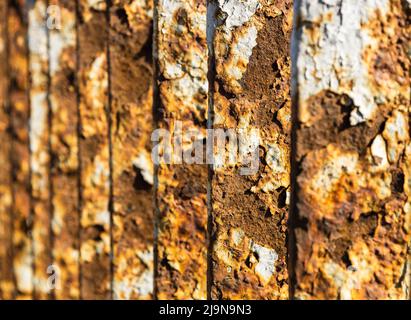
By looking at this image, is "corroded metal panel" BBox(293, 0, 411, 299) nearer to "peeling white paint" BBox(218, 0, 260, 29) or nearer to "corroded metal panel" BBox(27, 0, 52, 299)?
"peeling white paint" BBox(218, 0, 260, 29)

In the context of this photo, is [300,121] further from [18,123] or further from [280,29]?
[18,123]

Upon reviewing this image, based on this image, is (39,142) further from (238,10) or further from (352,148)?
(352,148)

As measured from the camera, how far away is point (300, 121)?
65cm

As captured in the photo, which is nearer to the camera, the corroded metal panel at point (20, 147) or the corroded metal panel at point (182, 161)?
the corroded metal panel at point (182, 161)

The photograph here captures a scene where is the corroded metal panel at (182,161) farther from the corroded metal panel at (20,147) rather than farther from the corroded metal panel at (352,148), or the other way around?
the corroded metal panel at (20,147)

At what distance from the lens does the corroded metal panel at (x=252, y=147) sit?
0.71 meters

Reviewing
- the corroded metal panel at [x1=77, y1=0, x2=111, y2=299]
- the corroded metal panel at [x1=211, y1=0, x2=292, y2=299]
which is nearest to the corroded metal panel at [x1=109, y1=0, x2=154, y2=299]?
the corroded metal panel at [x1=77, y1=0, x2=111, y2=299]

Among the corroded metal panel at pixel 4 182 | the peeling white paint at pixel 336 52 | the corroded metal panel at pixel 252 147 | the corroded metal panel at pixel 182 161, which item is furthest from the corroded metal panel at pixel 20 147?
the peeling white paint at pixel 336 52

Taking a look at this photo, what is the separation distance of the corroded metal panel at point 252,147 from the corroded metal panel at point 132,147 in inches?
6.8

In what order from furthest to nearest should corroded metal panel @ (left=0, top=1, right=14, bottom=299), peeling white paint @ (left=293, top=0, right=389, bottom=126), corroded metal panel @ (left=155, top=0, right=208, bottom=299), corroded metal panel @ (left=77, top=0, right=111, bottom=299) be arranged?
corroded metal panel @ (left=0, top=1, right=14, bottom=299), corroded metal panel @ (left=77, top=0, right=111, bottom=299), corroded metal panel @ (left=155, top=0, right=208, bottom=299), peeling white paint @ (left=293, top=0, right=389, bottom=126)

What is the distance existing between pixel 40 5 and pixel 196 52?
17.1 inches

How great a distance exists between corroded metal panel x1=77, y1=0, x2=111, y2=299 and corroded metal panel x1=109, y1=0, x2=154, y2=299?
4 centimetres

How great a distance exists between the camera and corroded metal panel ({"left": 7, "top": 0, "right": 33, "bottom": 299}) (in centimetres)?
99

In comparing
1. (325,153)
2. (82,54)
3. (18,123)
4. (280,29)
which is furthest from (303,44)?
(18,123)
